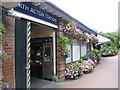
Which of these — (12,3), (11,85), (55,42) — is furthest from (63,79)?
(12,3)

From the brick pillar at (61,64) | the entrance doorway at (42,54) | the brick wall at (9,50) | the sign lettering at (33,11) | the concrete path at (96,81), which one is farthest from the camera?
the entrance doorway at (42,54)

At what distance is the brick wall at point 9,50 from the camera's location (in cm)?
263

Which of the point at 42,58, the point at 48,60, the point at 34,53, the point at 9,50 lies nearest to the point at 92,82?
the point at 48,60

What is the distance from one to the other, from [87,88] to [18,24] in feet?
11.2

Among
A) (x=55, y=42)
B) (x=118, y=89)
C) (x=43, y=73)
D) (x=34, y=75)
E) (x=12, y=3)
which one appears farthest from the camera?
(x=34, y=75)

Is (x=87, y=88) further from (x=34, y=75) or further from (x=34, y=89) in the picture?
(x=34, y=75)

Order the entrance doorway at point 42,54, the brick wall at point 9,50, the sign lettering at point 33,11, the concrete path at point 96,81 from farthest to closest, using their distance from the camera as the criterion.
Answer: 1. the entrance doorway at point 42,54
2. the concrete path at point 96,81
3. the sign lettering at point 33,11
4. the brick wall at point 9,50

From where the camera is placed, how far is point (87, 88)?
3.97 meters

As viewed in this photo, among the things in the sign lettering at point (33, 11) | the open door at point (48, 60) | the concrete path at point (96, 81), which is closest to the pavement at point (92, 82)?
the concrete path at point (96, 81)

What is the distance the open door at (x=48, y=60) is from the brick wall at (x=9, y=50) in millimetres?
Answer: 2358

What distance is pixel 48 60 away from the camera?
512 centimetres

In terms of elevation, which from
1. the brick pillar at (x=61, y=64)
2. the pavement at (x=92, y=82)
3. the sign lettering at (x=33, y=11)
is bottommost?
the pavement at (x=92, y=82)

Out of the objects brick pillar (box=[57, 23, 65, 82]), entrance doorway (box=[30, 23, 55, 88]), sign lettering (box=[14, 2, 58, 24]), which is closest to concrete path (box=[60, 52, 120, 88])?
brick pillar (box=[57, 23, 65, 82])

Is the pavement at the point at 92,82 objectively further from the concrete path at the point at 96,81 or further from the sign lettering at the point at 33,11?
the sign lettering at the point at 33,11
